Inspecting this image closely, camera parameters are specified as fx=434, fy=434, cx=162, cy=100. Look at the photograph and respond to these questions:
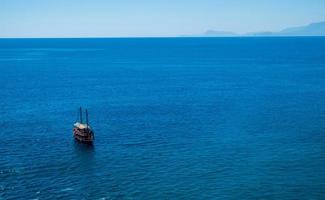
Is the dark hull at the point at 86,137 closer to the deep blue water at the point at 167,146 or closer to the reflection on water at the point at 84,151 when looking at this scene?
the reflection on water at the point at 84,151

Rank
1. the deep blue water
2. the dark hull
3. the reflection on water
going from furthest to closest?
the dark hull → the reflection on water → the deep blue water

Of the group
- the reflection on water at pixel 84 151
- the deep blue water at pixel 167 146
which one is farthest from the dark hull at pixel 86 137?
the deep blue water at pixel 167 146

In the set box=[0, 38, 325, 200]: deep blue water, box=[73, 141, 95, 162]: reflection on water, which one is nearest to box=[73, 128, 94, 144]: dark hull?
box=[73, 141, 95, 162]: reflection on water

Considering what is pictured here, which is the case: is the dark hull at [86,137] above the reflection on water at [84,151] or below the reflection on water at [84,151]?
above

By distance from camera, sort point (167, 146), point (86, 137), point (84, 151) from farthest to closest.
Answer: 1. point (86, 137)
2. point (167, 146)
3. point (84, 151)

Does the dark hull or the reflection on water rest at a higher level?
the dark hull

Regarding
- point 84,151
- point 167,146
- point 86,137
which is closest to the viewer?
point 84,151

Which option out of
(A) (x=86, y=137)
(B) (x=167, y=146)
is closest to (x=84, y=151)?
(A) (x=86, y=137)

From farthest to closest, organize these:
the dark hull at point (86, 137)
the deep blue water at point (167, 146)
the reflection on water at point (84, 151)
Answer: the dark hull at point (86, 137) → the reflection on water at point (84, 151) → the deep blue water at point (167, 146)

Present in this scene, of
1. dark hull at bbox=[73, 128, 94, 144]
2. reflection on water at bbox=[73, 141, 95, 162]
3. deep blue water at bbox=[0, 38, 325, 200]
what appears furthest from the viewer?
dark hull at bbox=[73, 128, 94, 144]

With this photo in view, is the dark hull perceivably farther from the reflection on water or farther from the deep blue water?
the deep blue water

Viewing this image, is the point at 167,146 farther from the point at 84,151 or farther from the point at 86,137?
the point at 86,137

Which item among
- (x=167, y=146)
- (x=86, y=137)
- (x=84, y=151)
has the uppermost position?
(x=86, y=137)
